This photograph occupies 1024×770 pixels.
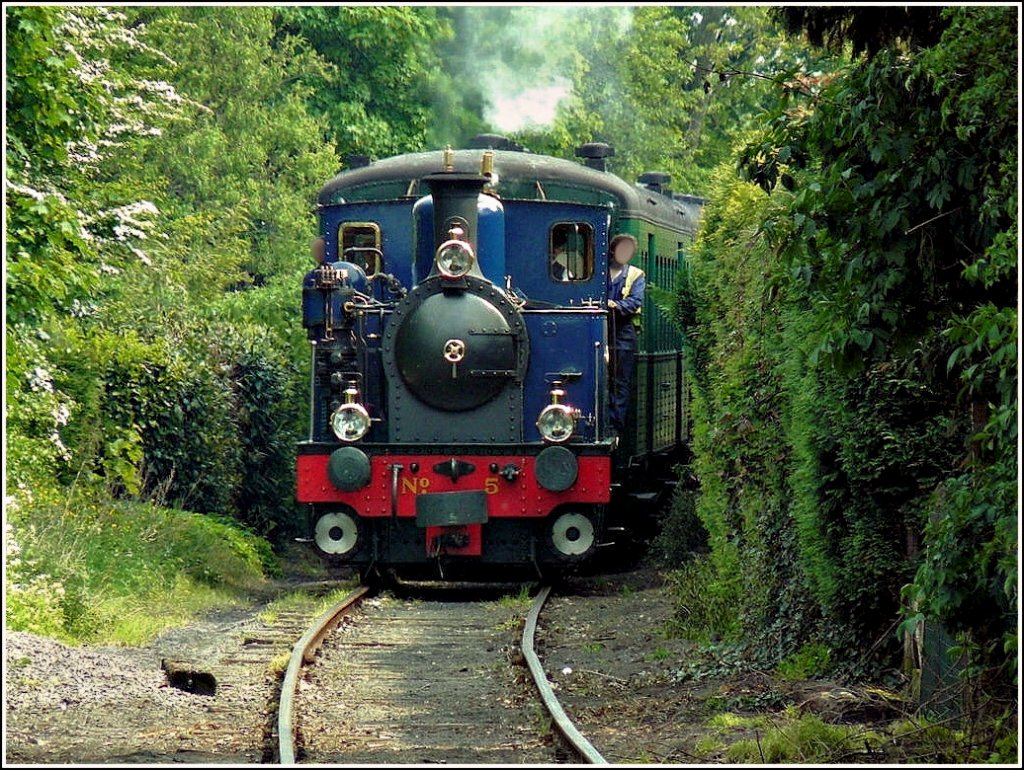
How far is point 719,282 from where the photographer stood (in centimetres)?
1161

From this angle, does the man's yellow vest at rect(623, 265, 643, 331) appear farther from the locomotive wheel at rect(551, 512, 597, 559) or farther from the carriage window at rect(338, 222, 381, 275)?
the carriage window at rect(338, 222, 381, 275)

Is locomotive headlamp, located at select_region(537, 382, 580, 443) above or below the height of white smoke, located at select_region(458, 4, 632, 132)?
below

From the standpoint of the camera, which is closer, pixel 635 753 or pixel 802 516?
pixel 635 753

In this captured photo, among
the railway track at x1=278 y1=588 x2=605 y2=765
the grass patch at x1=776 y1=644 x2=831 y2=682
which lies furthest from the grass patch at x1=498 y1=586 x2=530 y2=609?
the grass patch at x1=776 y1=644 x2=831 y2=682

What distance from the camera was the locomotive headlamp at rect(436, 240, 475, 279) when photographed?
1215 cm

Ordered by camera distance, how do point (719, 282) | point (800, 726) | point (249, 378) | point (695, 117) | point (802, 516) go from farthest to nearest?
→ point (695, 117)
point (249, 378)
point (719, 282)
point (802, 516)
point (800, 726)

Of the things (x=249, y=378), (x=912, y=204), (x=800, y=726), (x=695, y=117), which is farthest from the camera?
(x=695, y=117)

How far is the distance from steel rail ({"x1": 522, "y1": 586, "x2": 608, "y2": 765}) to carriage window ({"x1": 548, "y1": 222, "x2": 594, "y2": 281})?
2.81 m

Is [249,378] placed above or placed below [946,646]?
above

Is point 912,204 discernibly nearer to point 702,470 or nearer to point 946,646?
point 946,646

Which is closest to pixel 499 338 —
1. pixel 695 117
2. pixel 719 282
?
pixel 719 282

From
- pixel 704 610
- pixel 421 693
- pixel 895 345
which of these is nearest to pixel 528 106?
pixel 704 610

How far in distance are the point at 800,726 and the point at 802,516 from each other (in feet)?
5.74

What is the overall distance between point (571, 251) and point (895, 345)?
6.56m
